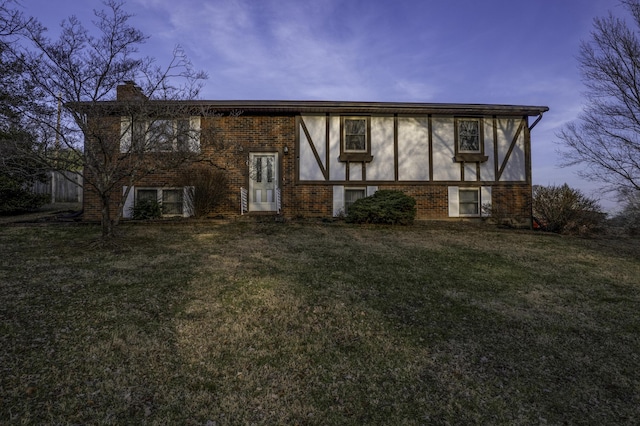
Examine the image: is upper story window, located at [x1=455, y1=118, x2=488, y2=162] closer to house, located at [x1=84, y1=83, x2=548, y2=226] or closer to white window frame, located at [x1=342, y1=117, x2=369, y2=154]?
house, located at [x1=84, y1=83, x2=548, y2=226]

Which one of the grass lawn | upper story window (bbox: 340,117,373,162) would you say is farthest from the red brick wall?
the grass lawn

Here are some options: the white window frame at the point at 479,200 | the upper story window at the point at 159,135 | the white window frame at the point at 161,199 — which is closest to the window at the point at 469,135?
the white window frame at the point at 479,200

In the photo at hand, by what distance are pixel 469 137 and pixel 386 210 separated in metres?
4.82

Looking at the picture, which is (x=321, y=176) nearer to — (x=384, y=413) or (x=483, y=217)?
(x=483, y=217)

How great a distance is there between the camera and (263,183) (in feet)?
39.2

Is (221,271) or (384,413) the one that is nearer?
(384,413)

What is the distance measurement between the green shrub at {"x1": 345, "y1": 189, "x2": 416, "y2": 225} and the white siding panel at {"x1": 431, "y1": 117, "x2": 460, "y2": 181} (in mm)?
2430

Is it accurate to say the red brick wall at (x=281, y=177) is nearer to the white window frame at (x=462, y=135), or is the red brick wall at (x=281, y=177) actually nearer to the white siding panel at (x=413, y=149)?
the white siding panel at (x=413, y=149)

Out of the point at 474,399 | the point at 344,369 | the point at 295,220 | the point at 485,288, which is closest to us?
the point at 474,399

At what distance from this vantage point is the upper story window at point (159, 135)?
6703 mm

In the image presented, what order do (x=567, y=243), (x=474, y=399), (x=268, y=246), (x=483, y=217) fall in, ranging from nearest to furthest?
1. (x=474, y=399)
2. (x=268, y=246)
3. (x=567, y=243)
4. (x=483, y=217)

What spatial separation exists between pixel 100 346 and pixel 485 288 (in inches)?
202

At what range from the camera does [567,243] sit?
916 cm

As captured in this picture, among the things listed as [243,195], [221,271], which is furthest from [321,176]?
[221,271]
